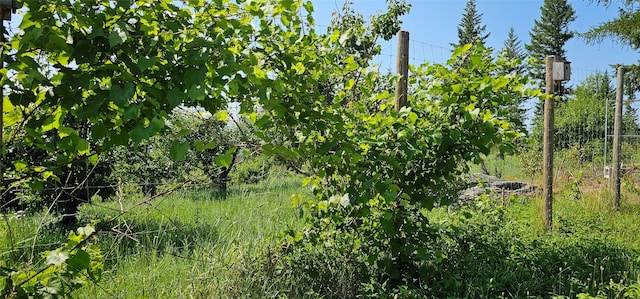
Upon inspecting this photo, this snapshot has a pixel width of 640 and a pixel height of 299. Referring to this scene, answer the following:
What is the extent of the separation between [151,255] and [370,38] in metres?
2.24

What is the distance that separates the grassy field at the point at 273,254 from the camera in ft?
8.07

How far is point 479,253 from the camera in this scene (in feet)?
10.1

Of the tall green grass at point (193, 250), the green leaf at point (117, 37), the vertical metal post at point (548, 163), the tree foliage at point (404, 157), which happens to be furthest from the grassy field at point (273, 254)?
the green leaf at point (117, 37)

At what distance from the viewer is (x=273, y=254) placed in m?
2.64

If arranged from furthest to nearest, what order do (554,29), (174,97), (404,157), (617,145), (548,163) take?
1. (554,29)
2. (617,145)
3. (548,163)
4. (404,157)
5. (174,97)

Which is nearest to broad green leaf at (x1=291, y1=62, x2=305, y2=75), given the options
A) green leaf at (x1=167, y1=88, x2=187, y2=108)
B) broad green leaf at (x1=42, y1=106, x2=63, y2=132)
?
green leaf at (x1=167, y1=88, x2=187, y2=108)

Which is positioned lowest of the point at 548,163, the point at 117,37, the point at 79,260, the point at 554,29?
the point at 79,260

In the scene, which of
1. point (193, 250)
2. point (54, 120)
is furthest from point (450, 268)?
point (54, 120)

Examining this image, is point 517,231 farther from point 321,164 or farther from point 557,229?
point 321,164

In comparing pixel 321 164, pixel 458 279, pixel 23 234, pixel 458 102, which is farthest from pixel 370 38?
pixel 23 234

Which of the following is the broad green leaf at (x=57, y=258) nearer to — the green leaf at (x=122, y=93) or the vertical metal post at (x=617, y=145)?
the green leaf at (x=122, y=93)

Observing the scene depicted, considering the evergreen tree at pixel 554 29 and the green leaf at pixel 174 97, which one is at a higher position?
the evergreen tree at pixel 554 29

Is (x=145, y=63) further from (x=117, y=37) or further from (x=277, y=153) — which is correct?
(x=277, y=153)

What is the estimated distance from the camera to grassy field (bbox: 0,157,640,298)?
2.46 meters
